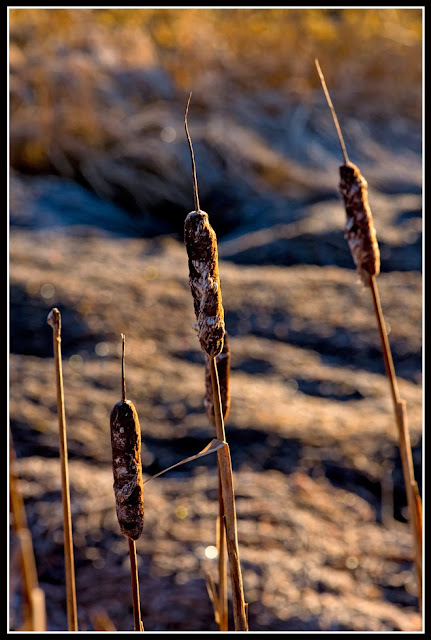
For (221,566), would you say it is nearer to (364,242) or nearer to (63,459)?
(63,459)

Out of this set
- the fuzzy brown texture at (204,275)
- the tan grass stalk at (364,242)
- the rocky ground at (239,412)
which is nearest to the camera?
the fuzzy brown texture at (204,275)

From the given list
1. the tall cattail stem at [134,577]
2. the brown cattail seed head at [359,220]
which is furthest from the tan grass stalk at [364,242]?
the tall cattail stem at [134,577]

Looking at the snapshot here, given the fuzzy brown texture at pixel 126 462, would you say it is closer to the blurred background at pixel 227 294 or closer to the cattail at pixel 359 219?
the cattail at pixel 359 219

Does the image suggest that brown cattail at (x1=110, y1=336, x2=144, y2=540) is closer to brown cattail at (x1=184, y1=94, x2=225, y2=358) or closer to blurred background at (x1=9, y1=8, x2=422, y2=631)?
brown cattail at (x1=184, y1=94, x2=225, y2=358)

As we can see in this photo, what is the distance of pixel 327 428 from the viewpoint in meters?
2.09

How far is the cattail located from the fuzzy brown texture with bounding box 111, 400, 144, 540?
312mm

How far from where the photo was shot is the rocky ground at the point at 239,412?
1508 millimetres

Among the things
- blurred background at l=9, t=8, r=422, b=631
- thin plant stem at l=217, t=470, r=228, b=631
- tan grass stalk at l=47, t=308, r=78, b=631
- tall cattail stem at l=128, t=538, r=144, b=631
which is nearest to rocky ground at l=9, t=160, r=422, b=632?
blurred background at l=9, t=8, r=422, b=631

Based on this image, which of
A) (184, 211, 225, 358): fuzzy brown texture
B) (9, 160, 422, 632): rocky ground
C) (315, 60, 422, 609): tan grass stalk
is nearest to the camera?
(184, 211, 225, 358): fuzzy brown texture

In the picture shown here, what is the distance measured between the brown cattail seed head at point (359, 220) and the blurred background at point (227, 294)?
92 centimetres

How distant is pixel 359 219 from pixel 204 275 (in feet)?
0.85

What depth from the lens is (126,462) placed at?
0.58 meters

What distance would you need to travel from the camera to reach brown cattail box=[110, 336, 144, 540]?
58cm
